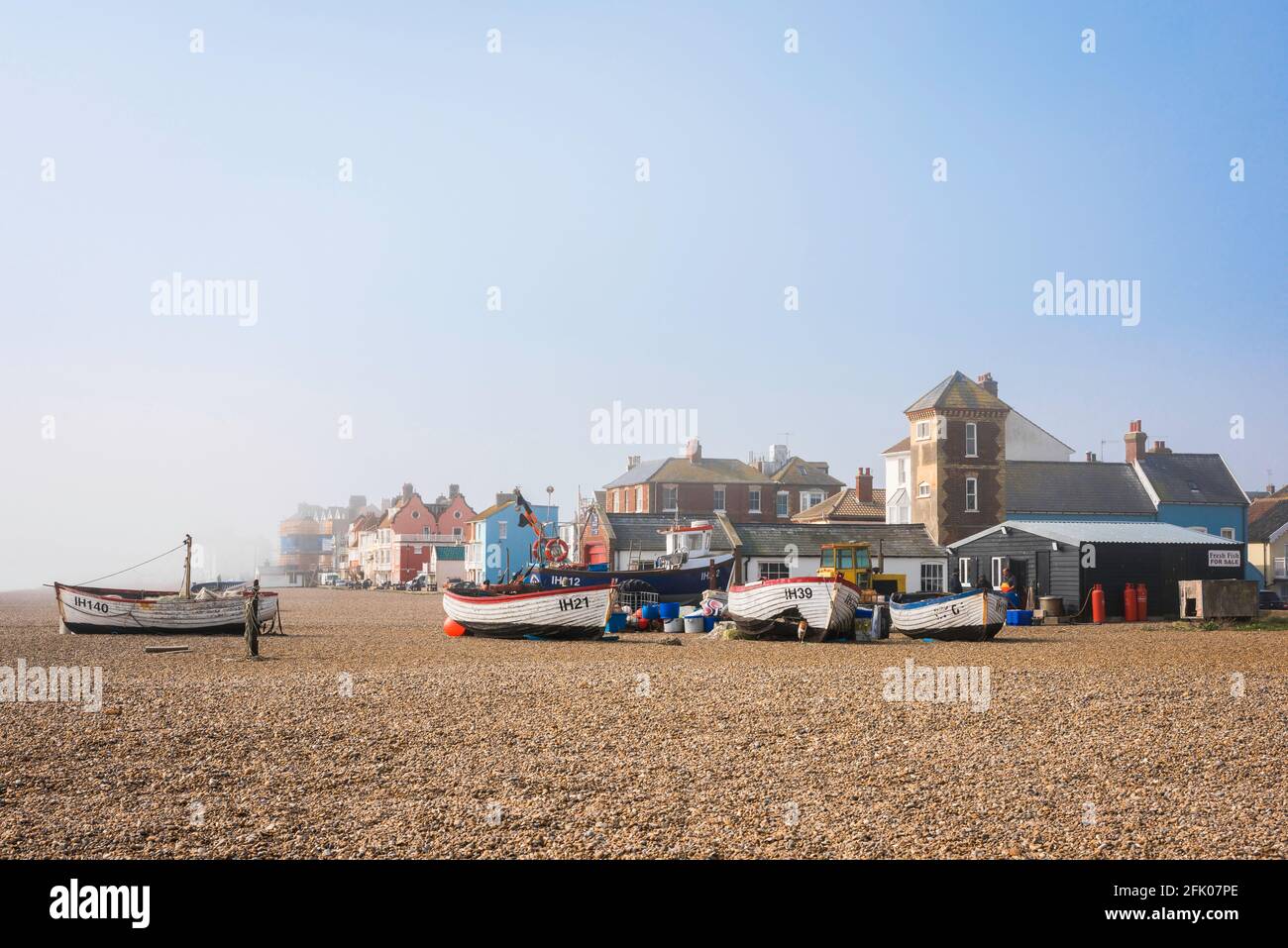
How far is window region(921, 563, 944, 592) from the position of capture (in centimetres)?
4922

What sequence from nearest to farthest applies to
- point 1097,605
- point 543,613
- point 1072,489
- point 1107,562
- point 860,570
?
1. point 543,613
2. point 860,570
3. point 1097,605
4. point 1107,562
5. point 1072,489

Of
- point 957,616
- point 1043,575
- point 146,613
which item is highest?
point 1043,575

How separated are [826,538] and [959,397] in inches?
531

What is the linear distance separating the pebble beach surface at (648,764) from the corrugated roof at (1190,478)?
149ft

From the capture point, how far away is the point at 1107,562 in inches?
1730

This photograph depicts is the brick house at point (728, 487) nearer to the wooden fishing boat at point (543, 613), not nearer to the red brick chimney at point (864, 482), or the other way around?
the red brick chimney at point (864, 482)

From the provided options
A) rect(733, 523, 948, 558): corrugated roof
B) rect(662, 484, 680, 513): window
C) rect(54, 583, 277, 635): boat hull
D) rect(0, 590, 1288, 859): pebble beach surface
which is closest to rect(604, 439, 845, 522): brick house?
rect(662, 484, 680, 513): window

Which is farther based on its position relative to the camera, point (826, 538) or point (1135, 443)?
point (1135, 443)

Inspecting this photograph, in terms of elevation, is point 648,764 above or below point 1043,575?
below

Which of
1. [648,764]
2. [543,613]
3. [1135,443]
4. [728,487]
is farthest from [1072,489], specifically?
[648,764]

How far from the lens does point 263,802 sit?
10195mm

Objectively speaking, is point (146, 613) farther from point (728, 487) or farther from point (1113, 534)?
point (728, 487)
